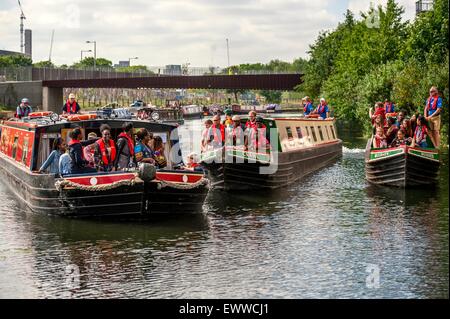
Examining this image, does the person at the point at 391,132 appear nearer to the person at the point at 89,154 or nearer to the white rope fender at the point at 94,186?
the person at the point at 89,154

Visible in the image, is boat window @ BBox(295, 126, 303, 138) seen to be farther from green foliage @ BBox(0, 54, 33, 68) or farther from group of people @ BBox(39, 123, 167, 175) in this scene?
green foliage @ BBox(0, 54, 33, 68)

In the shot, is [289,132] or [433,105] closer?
[433,105]

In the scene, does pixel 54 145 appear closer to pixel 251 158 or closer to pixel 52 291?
pixel 251 158

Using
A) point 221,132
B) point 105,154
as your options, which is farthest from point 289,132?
point 105,154

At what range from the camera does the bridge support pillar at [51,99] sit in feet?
361

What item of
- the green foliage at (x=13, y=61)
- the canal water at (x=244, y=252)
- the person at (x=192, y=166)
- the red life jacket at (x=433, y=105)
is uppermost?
the green foliage at (x=13, y=61)

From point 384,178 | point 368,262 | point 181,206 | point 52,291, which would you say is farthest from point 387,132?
point 52,291

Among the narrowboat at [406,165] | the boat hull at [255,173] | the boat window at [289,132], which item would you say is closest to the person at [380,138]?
the narrowboat at [406,165]

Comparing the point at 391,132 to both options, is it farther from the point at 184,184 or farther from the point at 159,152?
the point at 184,184

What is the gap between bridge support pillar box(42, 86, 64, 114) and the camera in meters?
110

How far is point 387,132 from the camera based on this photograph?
2855 cm

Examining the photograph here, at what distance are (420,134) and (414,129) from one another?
85 centimetres

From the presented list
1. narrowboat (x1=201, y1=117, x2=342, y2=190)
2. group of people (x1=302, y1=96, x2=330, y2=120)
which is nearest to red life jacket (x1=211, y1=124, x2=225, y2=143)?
narrowboat (x1=201, y1=117, x2=342, y2=190)

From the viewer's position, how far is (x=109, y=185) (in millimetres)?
20484
